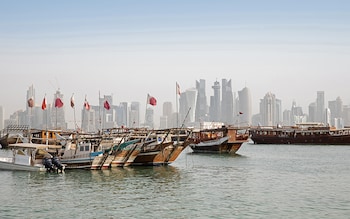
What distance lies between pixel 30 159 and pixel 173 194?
61.5 ft

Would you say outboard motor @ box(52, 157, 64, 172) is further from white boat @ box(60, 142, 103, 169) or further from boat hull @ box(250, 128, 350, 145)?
boat hull @ box(250, 128, 350, 145)

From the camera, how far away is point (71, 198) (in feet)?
93.7

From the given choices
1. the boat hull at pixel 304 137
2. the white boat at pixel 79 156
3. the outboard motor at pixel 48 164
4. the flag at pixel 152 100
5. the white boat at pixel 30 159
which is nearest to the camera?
the outboard motor at pixel 48 164

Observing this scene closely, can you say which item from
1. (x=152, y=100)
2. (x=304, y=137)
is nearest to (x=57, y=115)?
(x=152, y=100)

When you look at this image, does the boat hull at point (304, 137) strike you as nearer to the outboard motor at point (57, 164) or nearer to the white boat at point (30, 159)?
the white boat at point (30, 159)

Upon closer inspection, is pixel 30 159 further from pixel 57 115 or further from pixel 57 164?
pixel 57 115

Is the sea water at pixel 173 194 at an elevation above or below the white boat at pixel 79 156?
below

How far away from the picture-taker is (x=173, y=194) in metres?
30.5

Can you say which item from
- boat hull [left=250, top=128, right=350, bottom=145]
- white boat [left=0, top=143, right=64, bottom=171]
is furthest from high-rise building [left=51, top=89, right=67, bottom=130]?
boat hull [left=250, top=128, right=350, bottom=145]

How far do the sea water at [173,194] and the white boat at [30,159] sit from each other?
1.19 m

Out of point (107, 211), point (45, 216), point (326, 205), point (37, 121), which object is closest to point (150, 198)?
point (107, 211)

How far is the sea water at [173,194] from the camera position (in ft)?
81.0

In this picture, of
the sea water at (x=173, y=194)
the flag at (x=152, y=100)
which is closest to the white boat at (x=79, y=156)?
the sea water at (x=173, y=194)

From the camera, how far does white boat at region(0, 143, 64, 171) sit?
1673 inches
